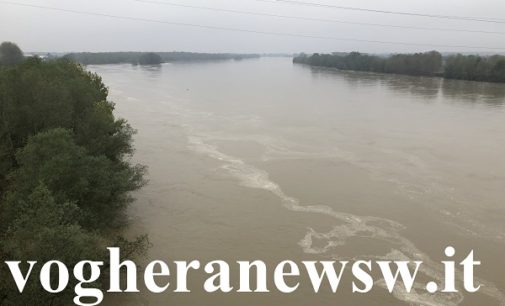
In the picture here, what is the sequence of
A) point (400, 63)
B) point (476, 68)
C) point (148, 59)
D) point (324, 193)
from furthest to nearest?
point (148, 59), point (400, 63), point (476, 68), point (324, 193)

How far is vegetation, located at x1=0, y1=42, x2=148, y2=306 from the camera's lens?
855 cm

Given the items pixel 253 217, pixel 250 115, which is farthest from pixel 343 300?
pixel 250 115

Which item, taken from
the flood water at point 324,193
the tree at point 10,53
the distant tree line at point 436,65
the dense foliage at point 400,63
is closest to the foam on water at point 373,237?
the flood water at point 324,193

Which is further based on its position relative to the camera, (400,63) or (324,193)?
(400,63)

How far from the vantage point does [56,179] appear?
1132 centimetres

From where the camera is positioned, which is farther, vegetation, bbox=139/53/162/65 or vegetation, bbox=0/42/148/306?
vegetation, bbox=139/53/162/65

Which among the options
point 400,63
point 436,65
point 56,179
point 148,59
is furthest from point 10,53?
point 436,65

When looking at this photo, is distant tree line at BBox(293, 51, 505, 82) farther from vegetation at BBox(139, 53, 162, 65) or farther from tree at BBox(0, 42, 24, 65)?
tree at BBox(0, 42, 24, 65)

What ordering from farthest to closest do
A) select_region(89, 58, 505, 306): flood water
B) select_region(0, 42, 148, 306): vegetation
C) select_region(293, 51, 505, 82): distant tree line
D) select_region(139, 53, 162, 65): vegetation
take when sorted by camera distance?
select_region(139, 53, 162, 65): vegetation → select_region(293, 51, 505, 82): distant tree line → select_region(89, 58, 505, 306): flood water → select_region(0, 42, 148, 306): vegetation

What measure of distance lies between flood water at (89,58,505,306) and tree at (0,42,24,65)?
103 ft

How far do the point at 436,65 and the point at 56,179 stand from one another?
67798 millimetres

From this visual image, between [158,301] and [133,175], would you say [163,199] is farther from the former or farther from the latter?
[158,301]

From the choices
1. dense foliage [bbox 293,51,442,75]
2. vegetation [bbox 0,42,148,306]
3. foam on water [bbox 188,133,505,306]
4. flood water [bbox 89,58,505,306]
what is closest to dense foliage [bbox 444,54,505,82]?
dense foliage [bbox 293,51,442,75]

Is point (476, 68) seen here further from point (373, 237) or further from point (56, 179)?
point (56, 179)
